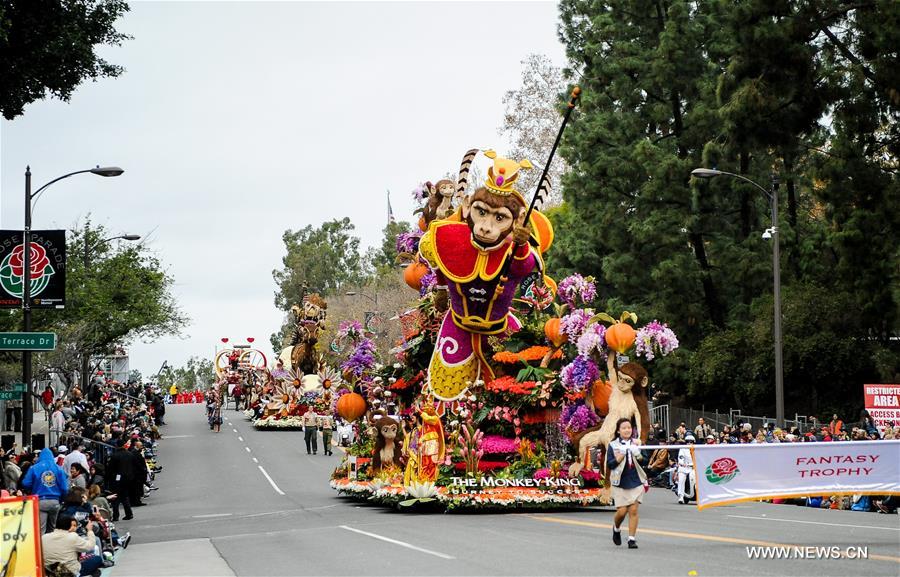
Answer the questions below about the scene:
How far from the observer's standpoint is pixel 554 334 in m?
23.5

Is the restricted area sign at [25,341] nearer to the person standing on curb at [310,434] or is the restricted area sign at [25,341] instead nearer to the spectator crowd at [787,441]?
the spectator crowd at [787,441]

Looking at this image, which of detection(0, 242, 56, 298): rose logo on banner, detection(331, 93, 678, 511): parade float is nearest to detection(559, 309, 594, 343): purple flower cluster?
detection(331, 93, 678, 511): parade float

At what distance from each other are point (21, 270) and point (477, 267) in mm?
9570

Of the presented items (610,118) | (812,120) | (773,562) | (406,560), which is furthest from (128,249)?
(773,562)

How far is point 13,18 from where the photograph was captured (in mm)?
22641

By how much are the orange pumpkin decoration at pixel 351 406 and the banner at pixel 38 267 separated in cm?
673

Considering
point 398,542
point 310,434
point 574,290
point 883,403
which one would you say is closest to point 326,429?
point 310,434

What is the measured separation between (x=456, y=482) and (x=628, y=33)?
27.8 metres

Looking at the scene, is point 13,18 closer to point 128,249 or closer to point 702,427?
point 702,427

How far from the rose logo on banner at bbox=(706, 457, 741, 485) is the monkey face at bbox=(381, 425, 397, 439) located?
11.2 meters

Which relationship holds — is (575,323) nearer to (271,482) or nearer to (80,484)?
(80,484)

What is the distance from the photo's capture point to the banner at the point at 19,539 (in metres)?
12.7

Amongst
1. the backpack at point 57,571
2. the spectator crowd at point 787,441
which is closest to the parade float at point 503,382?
the spectator crowd at point 787,441

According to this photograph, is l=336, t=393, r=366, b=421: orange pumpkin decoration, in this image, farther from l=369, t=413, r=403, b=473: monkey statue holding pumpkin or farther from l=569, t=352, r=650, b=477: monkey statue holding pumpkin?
l=569, t=352, r=650, b=477: monkey statue holding pumpkin
